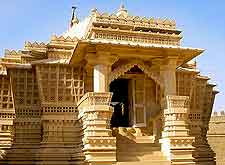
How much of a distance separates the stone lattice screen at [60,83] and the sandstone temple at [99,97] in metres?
0.04

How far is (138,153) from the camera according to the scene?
13.2 metres

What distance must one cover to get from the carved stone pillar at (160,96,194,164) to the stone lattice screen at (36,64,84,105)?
3.31 m

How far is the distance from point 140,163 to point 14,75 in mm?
5711

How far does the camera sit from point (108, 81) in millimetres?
13273

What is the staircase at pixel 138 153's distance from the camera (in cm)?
1271

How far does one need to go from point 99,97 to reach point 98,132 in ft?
3.63

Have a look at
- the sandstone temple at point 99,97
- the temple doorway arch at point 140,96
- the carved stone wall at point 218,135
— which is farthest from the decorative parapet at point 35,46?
Result: the carved stone wall at point 218,135

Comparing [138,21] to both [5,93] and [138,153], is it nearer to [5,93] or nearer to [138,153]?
[138,153]

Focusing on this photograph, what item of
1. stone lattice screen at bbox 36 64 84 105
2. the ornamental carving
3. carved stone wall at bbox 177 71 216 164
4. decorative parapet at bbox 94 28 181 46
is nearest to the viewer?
decorative parapet at bbox 94 28 181 46

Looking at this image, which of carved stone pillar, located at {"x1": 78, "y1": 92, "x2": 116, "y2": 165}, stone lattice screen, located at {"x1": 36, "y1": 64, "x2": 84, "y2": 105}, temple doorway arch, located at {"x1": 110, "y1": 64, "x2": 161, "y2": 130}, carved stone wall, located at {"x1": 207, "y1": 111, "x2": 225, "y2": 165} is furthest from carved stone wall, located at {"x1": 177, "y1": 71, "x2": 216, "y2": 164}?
carved stone wall, located at {"x1": 207, "y1": 111, "x2": 225, "y2": 165}

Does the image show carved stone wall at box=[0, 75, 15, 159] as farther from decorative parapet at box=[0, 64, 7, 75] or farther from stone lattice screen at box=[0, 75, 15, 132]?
decorative parapet at box=[0, 64, 7, 75]

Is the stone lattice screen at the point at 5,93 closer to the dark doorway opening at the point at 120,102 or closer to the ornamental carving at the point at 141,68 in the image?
the ornamental carving at the point at 141,68

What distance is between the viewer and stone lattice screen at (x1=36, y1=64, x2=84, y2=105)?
14250mm

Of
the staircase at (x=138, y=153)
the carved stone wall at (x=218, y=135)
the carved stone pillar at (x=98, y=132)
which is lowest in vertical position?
the carved stone wall at (x=218, y=135)
